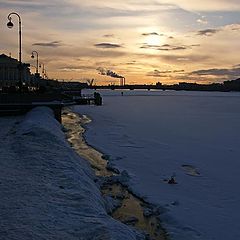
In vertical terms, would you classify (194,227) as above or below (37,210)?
below

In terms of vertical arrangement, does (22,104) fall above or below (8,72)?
below

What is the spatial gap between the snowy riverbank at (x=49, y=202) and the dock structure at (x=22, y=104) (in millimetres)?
18453

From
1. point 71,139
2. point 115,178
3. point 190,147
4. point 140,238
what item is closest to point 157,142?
point 190,147

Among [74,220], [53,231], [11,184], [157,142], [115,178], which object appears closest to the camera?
[53,231]

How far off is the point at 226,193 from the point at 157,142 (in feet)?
33.5

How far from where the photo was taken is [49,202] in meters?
8.23

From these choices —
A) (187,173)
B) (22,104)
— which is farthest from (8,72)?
(187,173)

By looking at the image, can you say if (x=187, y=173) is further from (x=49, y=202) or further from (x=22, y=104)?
(x=22, y=104)

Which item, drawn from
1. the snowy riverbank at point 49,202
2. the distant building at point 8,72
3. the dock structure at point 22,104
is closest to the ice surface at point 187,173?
the snowy riverbank at point 49,202

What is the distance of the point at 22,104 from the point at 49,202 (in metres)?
24.9

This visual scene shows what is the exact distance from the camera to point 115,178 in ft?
43.7

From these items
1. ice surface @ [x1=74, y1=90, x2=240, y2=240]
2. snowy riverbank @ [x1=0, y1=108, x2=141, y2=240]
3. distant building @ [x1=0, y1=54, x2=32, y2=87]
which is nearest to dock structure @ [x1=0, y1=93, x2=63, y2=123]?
ice surface @ [x1=74, y1=90, x2=240, y2=240]

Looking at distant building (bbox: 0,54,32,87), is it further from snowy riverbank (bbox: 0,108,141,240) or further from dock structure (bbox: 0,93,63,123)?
snowy riverbank (bbox: 0,108,141,240)

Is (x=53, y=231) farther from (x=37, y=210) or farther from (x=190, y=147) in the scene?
(x=190, y=147)
